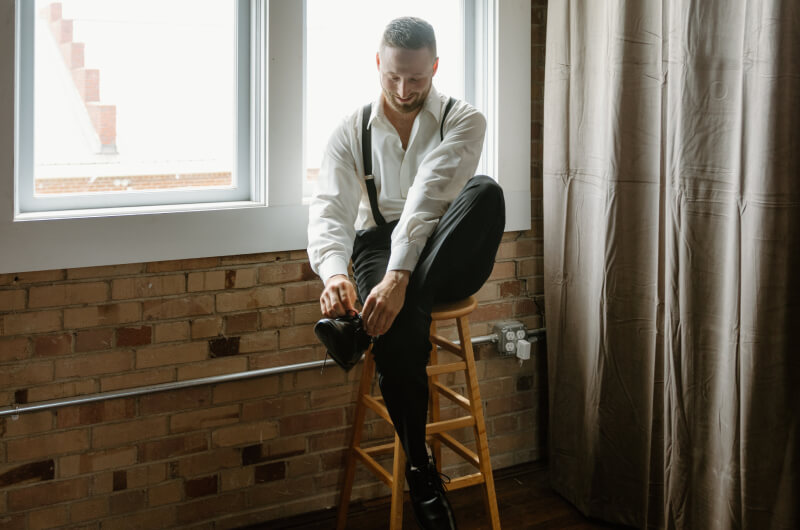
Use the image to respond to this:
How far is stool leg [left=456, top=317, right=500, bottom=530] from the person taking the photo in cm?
233

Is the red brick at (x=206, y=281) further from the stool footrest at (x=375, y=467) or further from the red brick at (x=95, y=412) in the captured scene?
Result: the stool footrest at (x=375, y=467)

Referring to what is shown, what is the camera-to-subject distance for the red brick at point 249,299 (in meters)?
2.46

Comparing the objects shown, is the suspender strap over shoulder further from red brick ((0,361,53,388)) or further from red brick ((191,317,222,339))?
red brick ((0,361,53,388))

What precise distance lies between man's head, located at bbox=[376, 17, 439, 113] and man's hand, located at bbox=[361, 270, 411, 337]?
0.56 meters

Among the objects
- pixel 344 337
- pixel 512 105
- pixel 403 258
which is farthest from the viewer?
pixel 512 105

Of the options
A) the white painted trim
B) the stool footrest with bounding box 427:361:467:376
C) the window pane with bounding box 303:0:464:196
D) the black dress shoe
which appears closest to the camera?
the black dress shoe

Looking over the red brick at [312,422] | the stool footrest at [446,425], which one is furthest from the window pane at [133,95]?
the stool footrest at [446,425]

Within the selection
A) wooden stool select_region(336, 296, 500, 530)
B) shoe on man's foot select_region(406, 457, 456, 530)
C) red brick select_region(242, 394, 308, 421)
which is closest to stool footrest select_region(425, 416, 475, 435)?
wooden stool select_region(336, 296, 500, 530)

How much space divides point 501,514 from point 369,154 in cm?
126

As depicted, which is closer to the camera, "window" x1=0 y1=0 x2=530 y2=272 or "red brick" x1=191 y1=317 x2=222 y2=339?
"window" x1=0 y1=0 x2=530 y2=272

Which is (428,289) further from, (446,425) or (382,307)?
(446,425)

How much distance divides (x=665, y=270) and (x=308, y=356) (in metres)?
1.14

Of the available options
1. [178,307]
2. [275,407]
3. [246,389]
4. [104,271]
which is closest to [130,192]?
[104,271]

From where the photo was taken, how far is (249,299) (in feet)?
8.19
